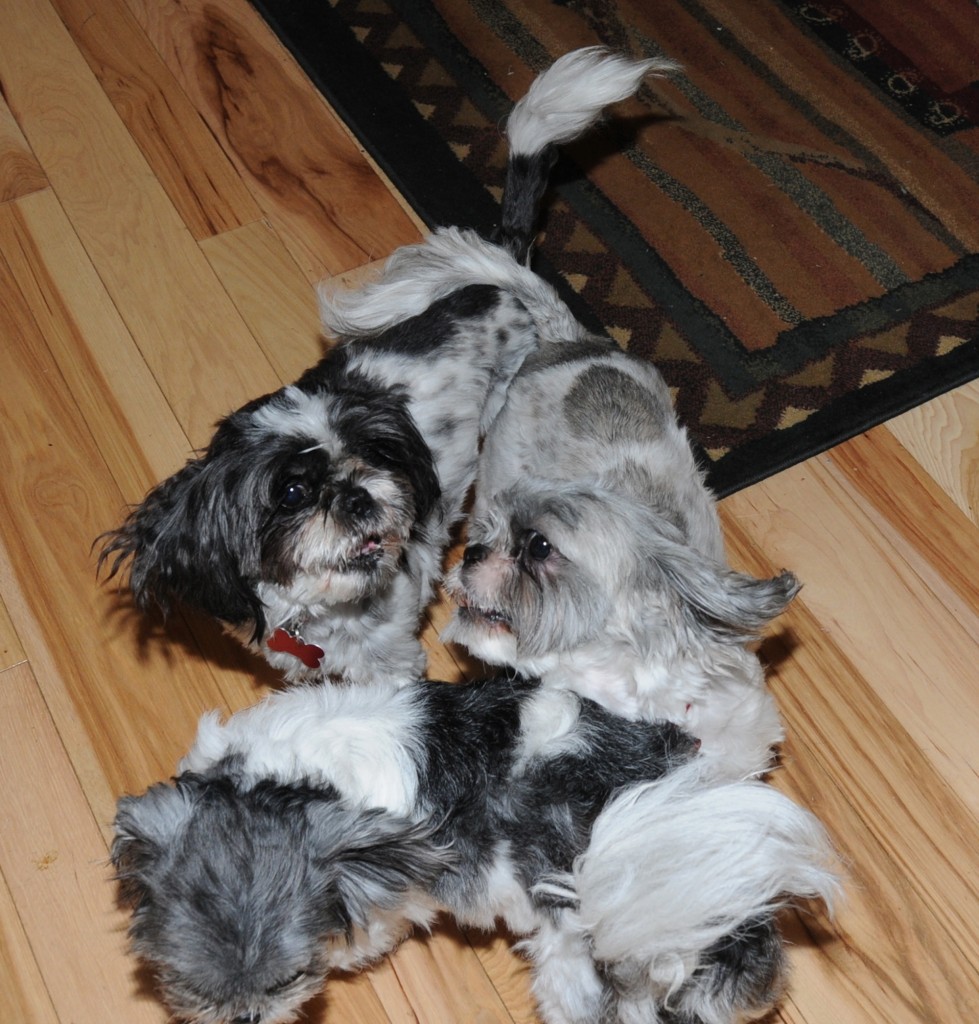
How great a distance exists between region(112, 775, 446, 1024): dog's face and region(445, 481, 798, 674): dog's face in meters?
0.52

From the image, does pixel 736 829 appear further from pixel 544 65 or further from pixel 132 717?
pixel 544 65

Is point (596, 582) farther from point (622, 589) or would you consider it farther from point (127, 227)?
point (127, 227)

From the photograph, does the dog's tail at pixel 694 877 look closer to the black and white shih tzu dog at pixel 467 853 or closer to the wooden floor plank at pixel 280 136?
the black and white shih tzu dog at pixel 467 853

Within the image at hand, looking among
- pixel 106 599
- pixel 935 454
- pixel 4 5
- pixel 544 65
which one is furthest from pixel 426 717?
pixel 4 5

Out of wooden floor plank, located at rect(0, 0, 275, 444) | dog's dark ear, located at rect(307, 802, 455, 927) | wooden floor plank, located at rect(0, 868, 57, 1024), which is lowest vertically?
wooden floor plank, located at rect(0, 868, 57, 1024)

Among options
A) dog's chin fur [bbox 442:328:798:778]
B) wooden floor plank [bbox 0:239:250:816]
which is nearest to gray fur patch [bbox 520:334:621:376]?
dog's chin fur [bbox 442:328:798:778]

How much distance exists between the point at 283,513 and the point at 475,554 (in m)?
0.44

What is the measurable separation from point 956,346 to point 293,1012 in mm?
2834

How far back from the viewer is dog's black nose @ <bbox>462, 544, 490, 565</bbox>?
8.10 feet

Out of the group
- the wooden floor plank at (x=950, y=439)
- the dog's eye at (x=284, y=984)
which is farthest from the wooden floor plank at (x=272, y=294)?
the dog's eye at (x=284, y=984)

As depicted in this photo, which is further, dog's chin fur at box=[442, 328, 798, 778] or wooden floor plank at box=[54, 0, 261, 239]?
wooden floor plank at box=[54, 0, 261, 239]

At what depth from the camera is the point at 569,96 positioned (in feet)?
10.4

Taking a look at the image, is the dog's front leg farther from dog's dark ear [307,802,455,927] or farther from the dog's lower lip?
the dog's lower lip

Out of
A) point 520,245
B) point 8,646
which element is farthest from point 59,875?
point 520,245
